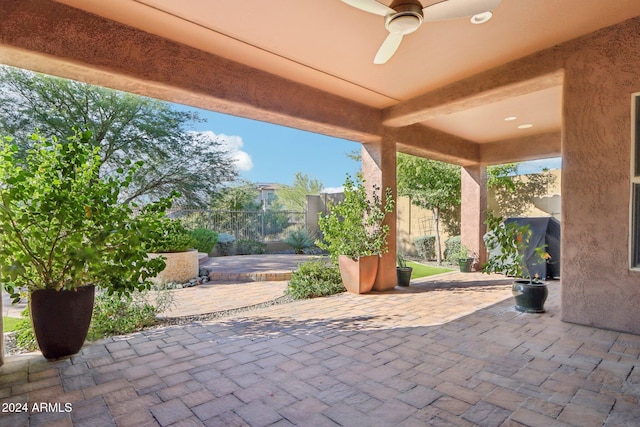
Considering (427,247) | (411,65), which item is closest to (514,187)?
(427,247)

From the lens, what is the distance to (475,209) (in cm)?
777

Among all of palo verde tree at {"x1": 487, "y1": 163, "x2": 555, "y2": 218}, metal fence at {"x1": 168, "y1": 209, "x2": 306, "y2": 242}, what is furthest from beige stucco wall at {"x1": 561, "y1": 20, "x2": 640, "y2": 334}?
metal fence at {"x1": 168, "y1": 209, "x2": 306, "y2": 242}

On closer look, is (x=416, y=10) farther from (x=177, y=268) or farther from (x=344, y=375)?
(x=177, y=268)

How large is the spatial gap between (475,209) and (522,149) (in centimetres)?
166

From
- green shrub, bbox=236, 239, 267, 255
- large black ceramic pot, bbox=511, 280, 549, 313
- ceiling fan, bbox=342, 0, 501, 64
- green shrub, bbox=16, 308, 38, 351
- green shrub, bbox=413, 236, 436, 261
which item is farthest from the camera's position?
green shrub, bbox=236, 239, 267, 255

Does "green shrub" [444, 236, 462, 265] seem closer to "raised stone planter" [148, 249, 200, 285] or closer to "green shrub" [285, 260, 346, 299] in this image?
"green shrub" [285, 260, 346, 299]

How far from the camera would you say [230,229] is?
35.9 feet

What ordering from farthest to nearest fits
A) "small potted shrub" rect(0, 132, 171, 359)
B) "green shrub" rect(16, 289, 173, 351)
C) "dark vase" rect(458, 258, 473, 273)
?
1. "dark vase" rect(458, 258, 473, 273)
2. "green shrub" rect(16, 289, 173, 351)
3. "small potted shrub" rect(0, 132, 171, 359)

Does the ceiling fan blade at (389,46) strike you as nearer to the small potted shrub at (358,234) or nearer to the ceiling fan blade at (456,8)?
the ceiling fan blade at (456,8)

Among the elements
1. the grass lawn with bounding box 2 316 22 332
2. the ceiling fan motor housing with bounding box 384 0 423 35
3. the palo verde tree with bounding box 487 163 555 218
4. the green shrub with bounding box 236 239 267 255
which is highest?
the ceiling fan motor housing with bounding box 384 0 423 35

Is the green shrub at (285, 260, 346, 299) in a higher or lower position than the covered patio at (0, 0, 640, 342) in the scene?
lower

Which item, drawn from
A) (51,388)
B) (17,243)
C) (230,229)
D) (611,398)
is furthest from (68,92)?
(611,398)

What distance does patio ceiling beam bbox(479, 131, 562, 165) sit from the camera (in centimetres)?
644

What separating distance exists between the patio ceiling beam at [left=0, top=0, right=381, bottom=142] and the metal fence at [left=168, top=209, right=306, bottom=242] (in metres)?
7.10
